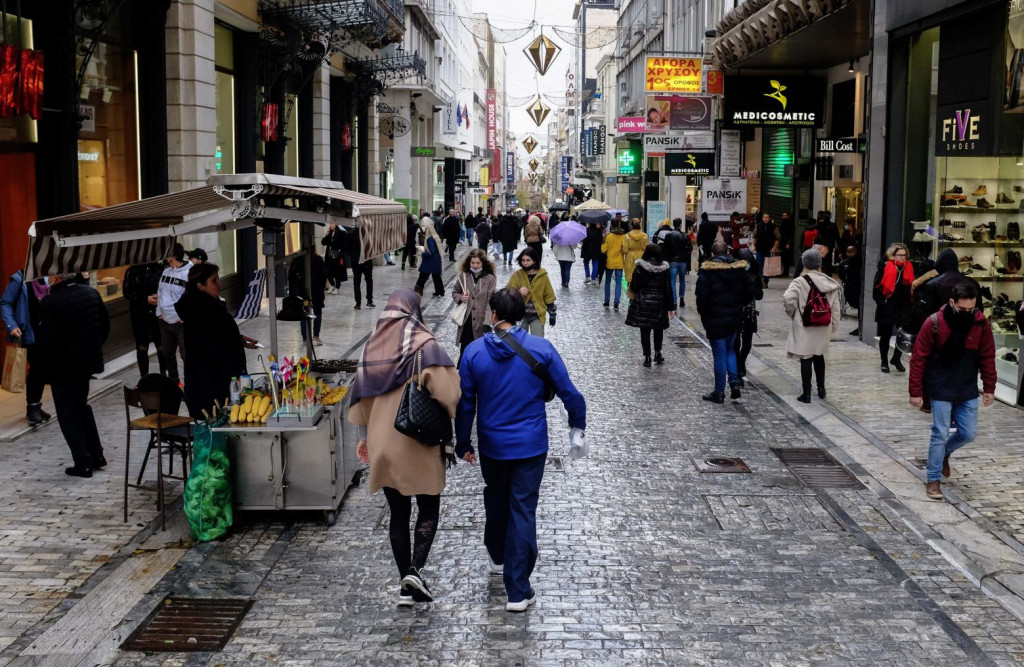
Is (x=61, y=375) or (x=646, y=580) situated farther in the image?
(x=61, y=375)

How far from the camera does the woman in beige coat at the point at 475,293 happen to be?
1237cm

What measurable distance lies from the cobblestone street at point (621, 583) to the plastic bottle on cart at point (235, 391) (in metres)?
0.90

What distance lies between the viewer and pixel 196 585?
704 centimetres

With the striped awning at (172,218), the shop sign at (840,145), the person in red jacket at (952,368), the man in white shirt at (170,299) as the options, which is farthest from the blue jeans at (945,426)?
the shop sign at (840,145)

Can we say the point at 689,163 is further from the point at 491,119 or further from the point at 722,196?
the point at 491,119

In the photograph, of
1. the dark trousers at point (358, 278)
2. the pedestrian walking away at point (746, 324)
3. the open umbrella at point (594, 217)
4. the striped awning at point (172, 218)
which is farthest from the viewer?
the open umbrella at point (594, 217)

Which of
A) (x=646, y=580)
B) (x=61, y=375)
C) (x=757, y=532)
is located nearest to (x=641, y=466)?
(x=757, y=532)

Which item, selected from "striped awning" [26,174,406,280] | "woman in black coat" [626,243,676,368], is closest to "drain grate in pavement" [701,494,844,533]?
"striped awning" [26,174,406,280]

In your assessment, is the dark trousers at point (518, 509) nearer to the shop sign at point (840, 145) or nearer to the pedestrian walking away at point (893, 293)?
the pedestrian walking away at point (893, 293)

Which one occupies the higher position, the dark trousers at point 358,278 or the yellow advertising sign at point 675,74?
the yellow advertising sign at point 675,74

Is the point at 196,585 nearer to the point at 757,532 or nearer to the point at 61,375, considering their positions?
the point at 61,375

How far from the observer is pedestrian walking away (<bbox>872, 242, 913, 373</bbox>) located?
14.3 meters

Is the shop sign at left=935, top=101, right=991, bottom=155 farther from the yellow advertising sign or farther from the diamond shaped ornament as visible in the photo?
the diamond shaped ornament

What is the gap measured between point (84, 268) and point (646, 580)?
4.74 meters
